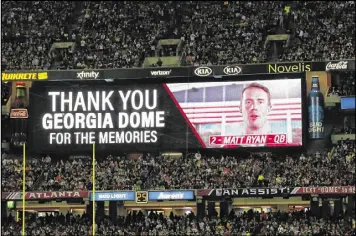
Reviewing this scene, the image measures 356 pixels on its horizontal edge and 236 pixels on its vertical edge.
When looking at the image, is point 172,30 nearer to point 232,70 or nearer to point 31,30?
point 232,70

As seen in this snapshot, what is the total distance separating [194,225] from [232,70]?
8.14 meters

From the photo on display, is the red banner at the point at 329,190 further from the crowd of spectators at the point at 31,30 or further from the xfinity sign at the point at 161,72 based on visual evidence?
the crowd of spectators at the point at 31,30

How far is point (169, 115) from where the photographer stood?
39969mm

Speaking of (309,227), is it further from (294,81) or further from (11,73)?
(11,73)

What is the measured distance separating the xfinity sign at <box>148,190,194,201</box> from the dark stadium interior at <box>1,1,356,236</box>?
50 millimetres

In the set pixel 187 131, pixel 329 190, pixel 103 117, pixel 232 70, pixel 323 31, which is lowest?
pixel 329 190

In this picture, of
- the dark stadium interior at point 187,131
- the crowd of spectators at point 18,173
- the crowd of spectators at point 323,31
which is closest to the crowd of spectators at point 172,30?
the crowd of spectators at point 323,31

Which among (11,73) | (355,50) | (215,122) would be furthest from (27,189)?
(355,50)

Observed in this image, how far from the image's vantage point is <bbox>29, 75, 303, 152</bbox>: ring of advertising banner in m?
39.3

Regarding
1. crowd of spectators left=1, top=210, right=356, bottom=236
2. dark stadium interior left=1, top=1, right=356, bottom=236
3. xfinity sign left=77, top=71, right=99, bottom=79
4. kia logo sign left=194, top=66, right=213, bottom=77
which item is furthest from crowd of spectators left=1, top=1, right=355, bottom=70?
crowd of spectators left=1, top=210, right=356, bottom=236

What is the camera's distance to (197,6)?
45344 millimetres

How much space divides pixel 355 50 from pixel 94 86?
13596mm

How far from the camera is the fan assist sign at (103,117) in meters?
40.2

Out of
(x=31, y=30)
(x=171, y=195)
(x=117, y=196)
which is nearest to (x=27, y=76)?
(x=31, y=30)
